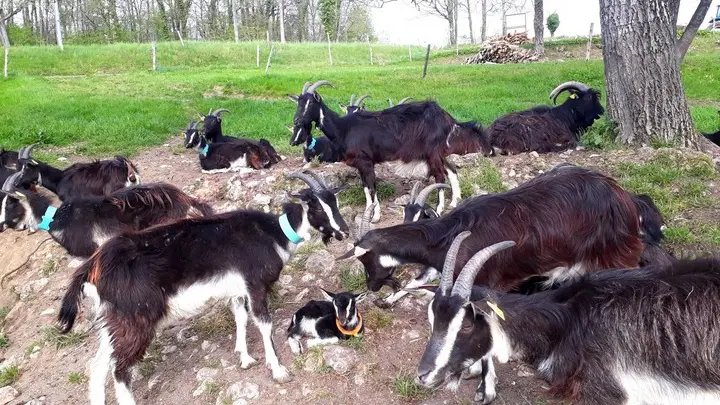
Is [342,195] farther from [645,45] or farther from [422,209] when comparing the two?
[645,45]

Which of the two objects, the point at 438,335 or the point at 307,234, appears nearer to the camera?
the point at 438,335

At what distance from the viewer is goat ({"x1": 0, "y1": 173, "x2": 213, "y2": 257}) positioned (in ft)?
16.8

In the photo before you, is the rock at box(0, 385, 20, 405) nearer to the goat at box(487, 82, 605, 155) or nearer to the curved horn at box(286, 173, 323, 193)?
the curved horn at box(286, 173, 323, 193)

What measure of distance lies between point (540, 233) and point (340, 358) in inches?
63.7

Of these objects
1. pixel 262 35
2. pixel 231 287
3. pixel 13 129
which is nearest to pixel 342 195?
pixel 231 287

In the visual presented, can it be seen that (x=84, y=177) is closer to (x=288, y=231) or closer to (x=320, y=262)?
(x=320, y=262)

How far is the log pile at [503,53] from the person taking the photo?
2284cm

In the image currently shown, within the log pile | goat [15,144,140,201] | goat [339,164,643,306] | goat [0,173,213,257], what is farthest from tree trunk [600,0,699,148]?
the log pile

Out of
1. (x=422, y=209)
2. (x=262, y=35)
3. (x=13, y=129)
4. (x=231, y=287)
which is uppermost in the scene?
(x=262, y=35)

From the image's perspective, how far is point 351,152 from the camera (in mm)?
6301

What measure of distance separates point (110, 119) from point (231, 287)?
9.04 metres

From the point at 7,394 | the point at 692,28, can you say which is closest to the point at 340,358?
the point at 7,394

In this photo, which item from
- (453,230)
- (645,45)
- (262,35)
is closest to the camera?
(453,230)

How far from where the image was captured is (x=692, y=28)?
22.8 ft
